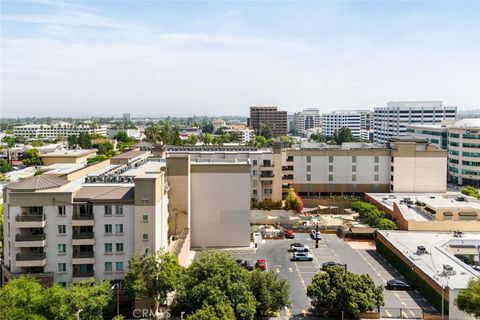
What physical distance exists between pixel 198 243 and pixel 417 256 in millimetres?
22163

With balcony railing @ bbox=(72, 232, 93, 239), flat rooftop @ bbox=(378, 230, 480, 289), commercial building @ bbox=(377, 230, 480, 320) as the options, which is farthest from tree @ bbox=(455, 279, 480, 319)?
balcony railing @ bbox=(72, 232, 93, 239)

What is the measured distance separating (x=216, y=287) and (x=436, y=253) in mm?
21666

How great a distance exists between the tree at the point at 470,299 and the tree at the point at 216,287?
13582mm

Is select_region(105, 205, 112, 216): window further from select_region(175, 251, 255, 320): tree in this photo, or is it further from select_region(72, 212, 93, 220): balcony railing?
select_region(175, 251, 255, 320): tree

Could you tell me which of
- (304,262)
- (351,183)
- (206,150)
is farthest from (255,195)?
(304,262)

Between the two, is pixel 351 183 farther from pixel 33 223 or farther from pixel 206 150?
pixel 33 223

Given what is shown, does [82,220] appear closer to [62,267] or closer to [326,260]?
[62,267]

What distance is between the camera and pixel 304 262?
48.1 metres

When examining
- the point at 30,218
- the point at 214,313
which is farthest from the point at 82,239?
the point at 214,313

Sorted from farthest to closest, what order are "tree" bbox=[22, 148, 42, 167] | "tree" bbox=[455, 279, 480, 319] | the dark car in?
"tree" bbox=[22, 148, 42, 167] < the dark car < "tree" bbox=[455, 279, 480, 319]

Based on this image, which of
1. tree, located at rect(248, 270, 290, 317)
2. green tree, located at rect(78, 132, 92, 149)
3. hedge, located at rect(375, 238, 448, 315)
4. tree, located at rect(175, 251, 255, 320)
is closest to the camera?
tree, located at rect(175, 251, 255, 320)

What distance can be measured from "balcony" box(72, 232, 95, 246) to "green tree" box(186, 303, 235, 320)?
36.9ft

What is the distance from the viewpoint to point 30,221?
119 feet

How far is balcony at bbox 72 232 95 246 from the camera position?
1442 inches
